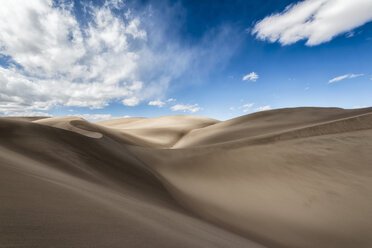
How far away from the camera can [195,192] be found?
4840mm

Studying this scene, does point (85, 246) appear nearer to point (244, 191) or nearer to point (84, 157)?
point (84, 157)

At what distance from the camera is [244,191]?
180 inches

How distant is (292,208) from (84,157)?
512 centimetres

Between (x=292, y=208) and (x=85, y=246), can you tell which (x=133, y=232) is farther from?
(x=292, y=208)

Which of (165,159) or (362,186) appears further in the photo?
(165,159)

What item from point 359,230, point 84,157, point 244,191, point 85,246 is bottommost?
point 359,230

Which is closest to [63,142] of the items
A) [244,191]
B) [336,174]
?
[244,191]

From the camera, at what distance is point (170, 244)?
1.43 metres

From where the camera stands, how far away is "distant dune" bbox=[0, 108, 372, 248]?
1244 mm

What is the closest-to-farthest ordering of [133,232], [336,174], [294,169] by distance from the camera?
[133,232] → [336,174] → [294,169]

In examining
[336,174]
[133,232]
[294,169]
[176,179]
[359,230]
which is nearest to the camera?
[133,232]

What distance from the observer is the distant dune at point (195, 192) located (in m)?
1.24

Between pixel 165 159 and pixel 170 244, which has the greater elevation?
pixel 165 159

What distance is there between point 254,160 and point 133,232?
5.40 m
